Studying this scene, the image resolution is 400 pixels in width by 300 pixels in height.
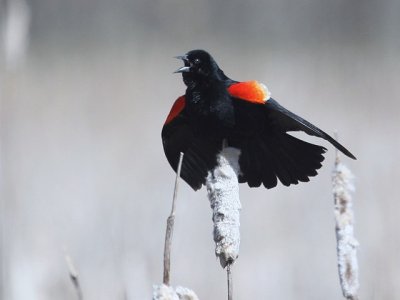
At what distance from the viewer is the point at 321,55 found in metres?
3.53

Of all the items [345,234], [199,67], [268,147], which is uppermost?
[199,67]

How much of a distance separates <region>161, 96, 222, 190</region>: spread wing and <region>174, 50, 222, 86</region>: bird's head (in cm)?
6

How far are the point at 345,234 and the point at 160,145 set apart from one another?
2.28 metres

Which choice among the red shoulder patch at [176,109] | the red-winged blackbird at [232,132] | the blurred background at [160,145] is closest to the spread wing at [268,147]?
the red-winged blackbird at [232,132]

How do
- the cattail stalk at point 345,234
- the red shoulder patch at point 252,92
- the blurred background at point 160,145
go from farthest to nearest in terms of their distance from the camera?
the blurred background at point 160,145 < the red shoulder patch at point 252,92 < the cattail stalk at point 345,234

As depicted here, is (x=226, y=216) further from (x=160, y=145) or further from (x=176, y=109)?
(x=160, y=145)

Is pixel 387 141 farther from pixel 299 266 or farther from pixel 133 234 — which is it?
pixel 133 234

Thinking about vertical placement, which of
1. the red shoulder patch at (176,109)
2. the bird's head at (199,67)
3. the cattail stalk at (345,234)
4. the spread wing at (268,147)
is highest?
the bird's head at (199,67)

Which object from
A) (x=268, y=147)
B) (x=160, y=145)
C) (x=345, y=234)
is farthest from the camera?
(x=160, y=145)

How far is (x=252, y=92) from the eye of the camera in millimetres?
1875

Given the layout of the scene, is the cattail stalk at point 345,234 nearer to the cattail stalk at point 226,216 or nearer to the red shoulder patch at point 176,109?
the cattail stalk at point 226,216

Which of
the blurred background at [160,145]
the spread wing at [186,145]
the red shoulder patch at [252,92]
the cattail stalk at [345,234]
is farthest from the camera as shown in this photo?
the blurred background at [160,145]

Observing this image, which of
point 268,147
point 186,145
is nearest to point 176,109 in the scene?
point 186,145

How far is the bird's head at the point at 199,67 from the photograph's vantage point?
6.65 feet
